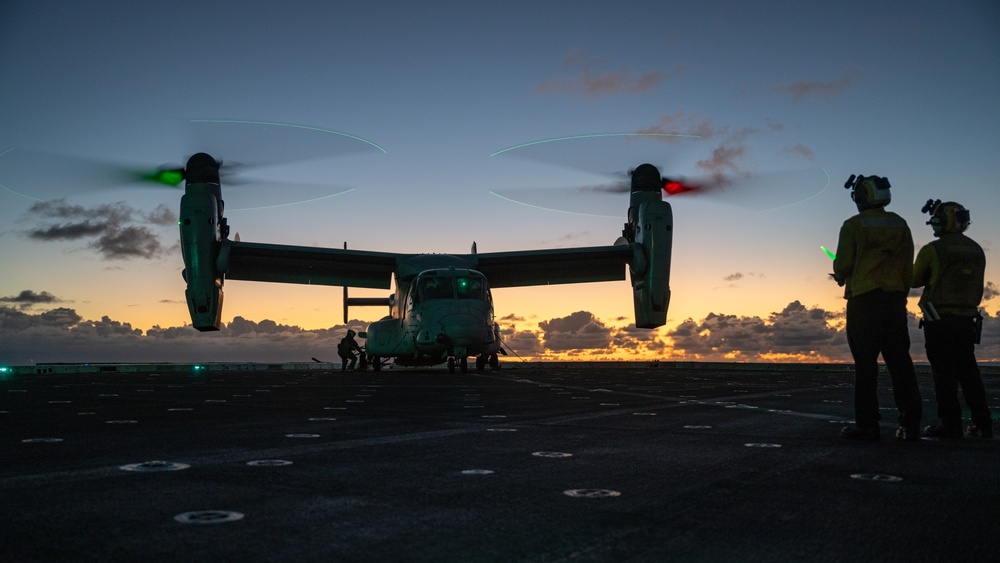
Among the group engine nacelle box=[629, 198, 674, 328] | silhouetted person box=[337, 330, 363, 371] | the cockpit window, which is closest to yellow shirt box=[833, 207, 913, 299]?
the cockpit window

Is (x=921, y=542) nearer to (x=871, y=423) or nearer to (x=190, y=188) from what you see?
(x=871, y=423)

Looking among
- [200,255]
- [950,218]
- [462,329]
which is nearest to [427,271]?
[462,329]

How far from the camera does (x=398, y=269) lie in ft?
94.0

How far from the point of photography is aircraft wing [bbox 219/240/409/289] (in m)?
26.8

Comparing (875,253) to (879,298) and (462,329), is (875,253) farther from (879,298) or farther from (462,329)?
(462,329)

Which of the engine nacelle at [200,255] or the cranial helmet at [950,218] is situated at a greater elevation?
the engine nacelle at [200,255]

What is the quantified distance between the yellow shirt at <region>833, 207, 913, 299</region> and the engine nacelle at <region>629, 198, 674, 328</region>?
21118mm

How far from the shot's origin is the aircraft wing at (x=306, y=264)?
88.0 feet

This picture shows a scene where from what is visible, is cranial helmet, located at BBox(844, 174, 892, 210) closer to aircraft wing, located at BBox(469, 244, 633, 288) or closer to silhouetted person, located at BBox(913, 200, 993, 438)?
silhouetted person, located at BBox(913, 200, 993, 438)

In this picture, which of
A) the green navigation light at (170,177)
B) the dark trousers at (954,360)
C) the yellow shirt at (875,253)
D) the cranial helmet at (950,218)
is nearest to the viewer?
the yellow shirt at (875,253)

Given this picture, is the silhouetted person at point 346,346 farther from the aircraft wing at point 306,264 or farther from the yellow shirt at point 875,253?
the yellow shirt at point 875,253

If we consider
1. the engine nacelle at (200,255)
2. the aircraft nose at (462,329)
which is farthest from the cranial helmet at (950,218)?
the engine nacelle at (200,255)

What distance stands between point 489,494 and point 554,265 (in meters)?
29.4

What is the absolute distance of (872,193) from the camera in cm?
601
